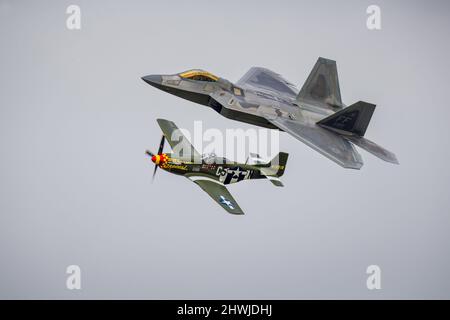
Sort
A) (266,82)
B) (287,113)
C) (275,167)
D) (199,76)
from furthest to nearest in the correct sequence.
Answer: (266,82)
(275,167)
(199,76)
(287,113)

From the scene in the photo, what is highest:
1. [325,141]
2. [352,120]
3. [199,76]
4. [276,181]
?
[199,76]

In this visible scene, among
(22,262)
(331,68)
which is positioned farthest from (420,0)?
(22,262)

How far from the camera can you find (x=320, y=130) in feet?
110

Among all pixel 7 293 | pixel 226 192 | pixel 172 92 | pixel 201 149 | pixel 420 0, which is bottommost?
pixel 7 293

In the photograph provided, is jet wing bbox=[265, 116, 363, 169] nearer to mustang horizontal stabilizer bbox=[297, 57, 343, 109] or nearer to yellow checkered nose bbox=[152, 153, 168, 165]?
mustang horizontal stabilizer bbox=[297, 57, 343, 109]

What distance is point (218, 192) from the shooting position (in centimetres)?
3359

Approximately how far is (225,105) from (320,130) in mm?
4565

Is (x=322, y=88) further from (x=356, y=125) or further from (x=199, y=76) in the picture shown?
(x=199, y=76)

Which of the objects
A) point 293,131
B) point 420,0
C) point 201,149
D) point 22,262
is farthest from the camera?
point 420,0

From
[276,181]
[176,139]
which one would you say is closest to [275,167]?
[276,181]

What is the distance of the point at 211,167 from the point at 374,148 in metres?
7.73

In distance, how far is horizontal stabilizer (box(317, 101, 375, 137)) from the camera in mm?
33000

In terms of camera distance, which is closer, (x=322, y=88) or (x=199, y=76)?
(x=199, y=76)

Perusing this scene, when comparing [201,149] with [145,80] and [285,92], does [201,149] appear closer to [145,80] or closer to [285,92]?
[145,80]
